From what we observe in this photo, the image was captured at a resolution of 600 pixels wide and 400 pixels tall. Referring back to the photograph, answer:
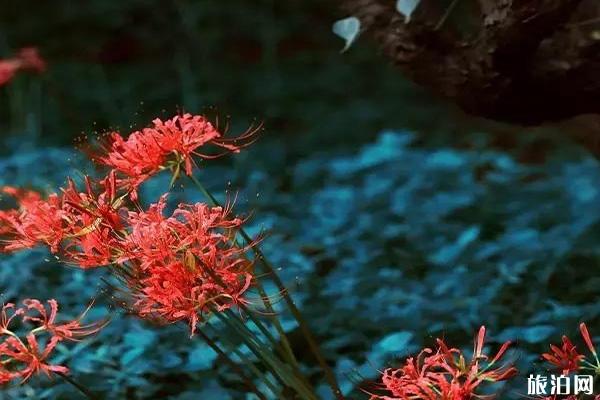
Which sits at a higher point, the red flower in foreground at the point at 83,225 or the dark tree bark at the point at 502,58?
the dark tree bark at the point at 502,58

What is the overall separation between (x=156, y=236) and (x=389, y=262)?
1.40m

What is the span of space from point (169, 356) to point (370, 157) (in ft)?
5.77

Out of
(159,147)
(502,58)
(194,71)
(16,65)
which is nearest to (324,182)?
(16,65)

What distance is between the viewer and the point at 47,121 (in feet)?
16.7

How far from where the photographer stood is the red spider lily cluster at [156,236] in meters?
1.34

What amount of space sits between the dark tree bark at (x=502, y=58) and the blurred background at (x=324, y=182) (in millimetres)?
341

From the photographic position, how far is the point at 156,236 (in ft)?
4.39

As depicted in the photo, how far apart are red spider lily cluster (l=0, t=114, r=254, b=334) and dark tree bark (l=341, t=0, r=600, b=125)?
653mm

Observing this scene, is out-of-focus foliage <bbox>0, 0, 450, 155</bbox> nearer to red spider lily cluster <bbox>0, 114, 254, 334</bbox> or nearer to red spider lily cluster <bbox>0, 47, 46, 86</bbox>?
red spider lily cluster <bbox>0, 47, 46, 86</bbox>

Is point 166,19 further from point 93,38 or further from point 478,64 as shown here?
point 478,64

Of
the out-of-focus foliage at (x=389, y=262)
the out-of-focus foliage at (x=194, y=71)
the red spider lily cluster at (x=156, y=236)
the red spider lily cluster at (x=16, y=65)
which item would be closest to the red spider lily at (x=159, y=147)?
the red spider lily cluster at (x=156, y=236)

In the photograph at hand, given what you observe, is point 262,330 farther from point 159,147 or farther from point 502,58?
point 502,58

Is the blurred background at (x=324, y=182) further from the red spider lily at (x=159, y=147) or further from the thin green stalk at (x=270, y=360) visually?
the red spider lily at (x=159, y=147)

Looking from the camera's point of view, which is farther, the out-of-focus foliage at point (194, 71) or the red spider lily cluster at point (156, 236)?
the out-of-focus foliage at point (194, 71)
